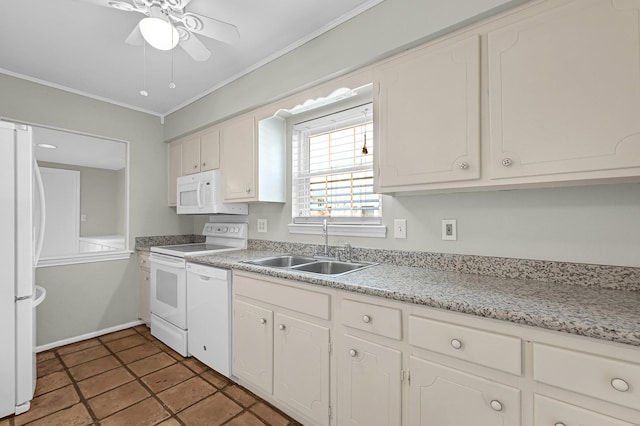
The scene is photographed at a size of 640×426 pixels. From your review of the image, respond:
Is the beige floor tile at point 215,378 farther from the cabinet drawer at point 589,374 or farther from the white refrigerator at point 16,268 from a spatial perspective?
the cabinet drawer at point 589,374

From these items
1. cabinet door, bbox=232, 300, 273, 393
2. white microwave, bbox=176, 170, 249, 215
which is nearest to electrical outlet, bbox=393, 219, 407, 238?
cabinet door, bbox=232, 300, 273, 393

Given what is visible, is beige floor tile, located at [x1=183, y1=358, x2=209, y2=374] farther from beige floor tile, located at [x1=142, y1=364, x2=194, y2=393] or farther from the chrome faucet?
the chrome faucet

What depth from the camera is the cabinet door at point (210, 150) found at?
2.84 meters

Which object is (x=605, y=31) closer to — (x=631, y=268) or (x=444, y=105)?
(x=444, y=105)

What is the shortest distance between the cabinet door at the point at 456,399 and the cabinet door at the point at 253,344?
0.92 m

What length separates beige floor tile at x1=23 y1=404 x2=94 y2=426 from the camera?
5.65ft

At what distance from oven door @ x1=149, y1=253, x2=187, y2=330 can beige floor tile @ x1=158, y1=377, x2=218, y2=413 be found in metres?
0.50

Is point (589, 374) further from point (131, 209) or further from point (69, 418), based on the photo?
point (131, 209)

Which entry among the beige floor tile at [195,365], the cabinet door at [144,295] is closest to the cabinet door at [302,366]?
the beige floor tile at [195,365]

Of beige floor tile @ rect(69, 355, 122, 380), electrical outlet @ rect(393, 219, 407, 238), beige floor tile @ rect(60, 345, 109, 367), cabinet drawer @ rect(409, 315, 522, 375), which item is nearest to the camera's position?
cabinet drawer @ rect(409, 315, 522, 375)

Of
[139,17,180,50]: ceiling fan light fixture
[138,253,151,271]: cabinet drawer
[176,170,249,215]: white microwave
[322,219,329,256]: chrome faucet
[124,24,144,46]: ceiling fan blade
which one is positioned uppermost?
[124,24,144,46]: ceiling fan blade

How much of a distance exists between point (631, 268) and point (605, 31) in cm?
96

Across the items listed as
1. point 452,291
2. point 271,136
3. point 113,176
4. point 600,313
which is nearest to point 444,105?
point 452,291

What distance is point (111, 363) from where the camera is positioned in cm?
243
